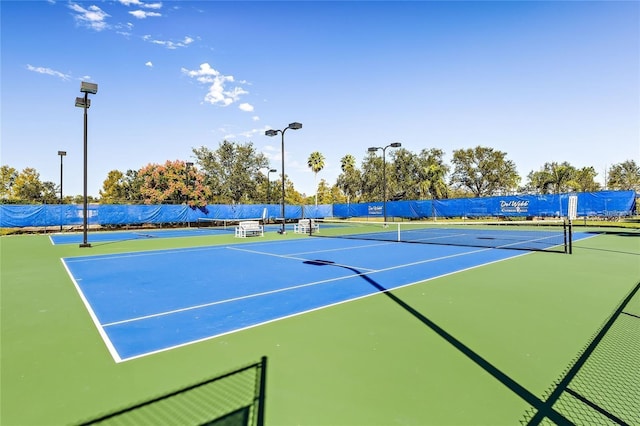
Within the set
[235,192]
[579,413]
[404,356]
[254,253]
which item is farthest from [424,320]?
[235,192]

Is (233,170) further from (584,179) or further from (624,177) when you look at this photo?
(624,177)

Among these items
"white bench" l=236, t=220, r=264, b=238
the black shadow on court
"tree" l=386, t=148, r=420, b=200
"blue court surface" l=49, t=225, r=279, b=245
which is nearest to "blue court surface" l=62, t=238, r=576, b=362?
the black shadow on court

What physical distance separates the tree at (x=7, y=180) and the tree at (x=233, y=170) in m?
30.9

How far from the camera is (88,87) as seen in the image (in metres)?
15.1

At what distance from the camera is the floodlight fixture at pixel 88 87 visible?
1492 cm

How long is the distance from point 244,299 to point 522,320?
474 cm

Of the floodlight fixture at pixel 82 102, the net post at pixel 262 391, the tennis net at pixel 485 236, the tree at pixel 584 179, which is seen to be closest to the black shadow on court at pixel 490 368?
the net post at pixel 262 391

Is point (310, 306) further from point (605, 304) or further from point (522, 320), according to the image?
point (605, 304)

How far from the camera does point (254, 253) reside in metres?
13.6

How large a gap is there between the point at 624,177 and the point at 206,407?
310 feet

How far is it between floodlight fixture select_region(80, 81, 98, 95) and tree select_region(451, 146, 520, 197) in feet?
178

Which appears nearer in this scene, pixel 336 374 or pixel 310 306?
pixel 336 374

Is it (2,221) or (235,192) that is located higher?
(235,192)

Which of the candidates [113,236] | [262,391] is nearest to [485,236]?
[262,391]
